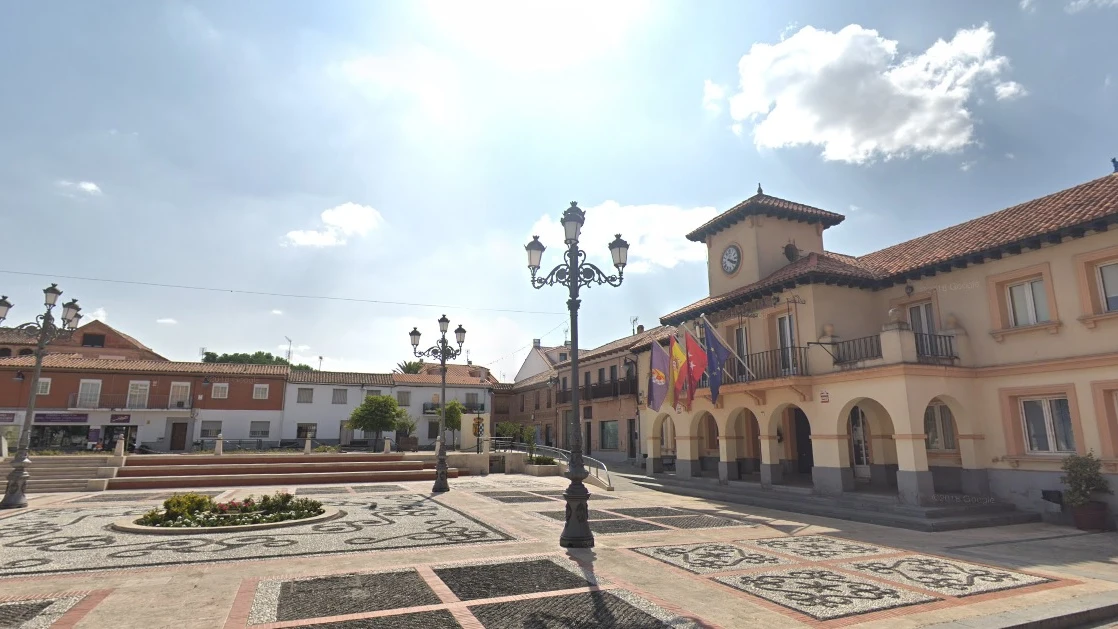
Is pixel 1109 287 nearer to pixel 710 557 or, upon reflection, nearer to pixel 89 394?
pixel 710 557

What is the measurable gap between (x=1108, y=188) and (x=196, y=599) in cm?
1975

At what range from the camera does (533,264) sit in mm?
11133

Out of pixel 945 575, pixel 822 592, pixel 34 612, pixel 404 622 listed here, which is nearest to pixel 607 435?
pixel 945 575

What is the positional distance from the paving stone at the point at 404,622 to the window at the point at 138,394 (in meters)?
41.4

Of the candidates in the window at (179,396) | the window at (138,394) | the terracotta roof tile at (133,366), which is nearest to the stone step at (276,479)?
the window at (179,396)

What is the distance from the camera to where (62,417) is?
122 feet

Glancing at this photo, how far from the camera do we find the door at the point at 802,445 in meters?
20.5


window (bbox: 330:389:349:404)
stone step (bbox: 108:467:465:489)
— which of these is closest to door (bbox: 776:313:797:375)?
stone step (bbox: 108:467:465:489)

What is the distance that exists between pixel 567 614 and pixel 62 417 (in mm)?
44607

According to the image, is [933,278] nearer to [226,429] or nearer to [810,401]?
[810,401]

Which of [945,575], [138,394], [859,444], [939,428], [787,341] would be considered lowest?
[945,575]

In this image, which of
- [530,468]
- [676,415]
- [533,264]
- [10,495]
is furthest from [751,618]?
[530,468]

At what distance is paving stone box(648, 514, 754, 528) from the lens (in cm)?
1261

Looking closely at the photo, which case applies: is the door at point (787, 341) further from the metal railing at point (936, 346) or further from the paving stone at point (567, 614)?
the paving stone at point (567, 614)
